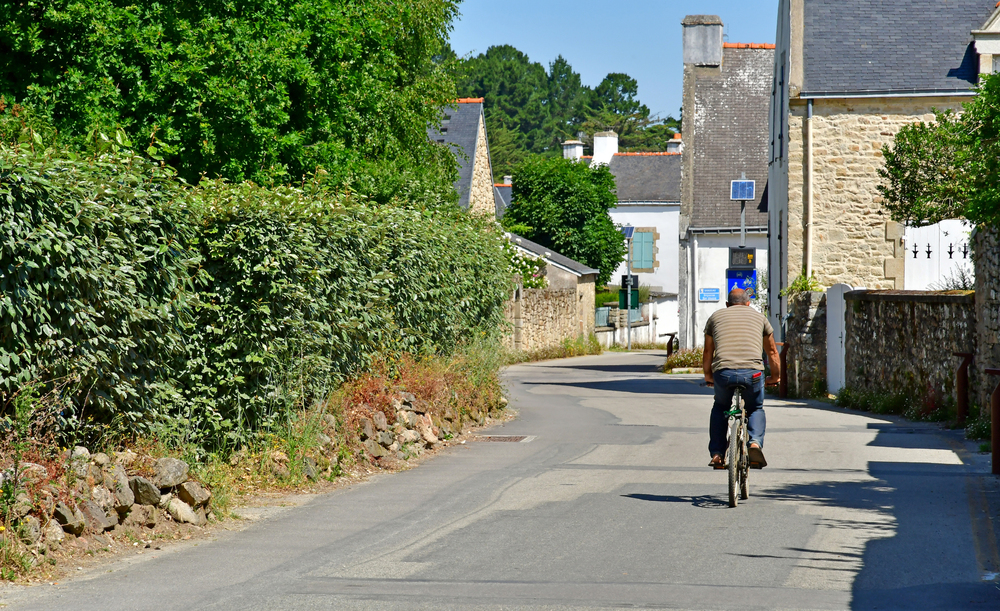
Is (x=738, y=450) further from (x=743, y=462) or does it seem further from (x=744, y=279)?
(x=744, y=279)

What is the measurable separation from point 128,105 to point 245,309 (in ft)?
28.8

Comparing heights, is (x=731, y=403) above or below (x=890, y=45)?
below

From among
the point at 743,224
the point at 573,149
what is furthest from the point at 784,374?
the point at 573,149

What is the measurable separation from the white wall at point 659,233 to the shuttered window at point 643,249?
1.32ft

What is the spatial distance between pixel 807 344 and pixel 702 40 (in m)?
16.9

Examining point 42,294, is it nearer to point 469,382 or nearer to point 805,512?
point 805,512

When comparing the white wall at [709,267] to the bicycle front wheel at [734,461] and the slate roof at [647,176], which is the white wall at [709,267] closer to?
the slate roof at [647,176]

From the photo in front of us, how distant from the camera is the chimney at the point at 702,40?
34750mm

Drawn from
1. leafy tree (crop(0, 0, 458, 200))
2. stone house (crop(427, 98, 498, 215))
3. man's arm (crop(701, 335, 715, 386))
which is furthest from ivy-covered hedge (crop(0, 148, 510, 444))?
stone house (crop(427, 98, 498, 215))

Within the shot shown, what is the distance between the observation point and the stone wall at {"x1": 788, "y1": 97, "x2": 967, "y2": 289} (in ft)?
72.3

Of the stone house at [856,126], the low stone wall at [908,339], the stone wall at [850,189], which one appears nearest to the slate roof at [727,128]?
the stone house at [856,126]

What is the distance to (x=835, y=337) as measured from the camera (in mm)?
20484

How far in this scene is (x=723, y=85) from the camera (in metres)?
35.8

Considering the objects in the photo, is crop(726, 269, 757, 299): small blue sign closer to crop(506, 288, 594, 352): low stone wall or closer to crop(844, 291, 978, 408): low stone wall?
crop(506, 288, 594, 352): low stone wall
